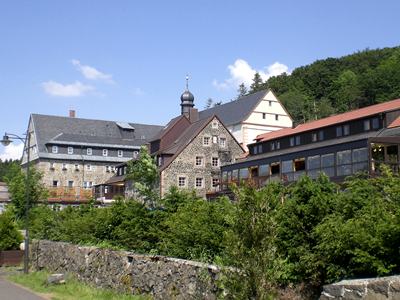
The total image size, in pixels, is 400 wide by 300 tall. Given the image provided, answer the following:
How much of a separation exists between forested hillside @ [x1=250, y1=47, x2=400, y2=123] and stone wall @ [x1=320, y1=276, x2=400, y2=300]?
90.7m

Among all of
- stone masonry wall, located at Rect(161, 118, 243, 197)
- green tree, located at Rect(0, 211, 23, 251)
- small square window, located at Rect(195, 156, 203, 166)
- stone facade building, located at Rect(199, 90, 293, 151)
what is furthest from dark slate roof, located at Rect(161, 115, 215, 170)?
green tree, located at Rect(0, 211, 23, 251)

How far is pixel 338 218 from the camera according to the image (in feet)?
29.8

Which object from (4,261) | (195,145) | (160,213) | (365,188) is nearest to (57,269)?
Result: (160,213)

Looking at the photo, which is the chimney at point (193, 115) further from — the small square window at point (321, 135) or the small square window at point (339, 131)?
the small square window at point (339, 131)

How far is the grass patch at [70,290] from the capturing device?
1481 cm

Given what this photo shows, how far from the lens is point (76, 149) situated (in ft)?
280

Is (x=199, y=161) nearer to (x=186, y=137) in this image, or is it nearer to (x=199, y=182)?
(x=199, y=182)

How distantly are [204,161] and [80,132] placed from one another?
120 feet

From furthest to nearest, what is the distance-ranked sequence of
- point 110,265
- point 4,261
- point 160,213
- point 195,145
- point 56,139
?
point 56,139, point 195,145, point 4,261, point 160,213, point 110,265

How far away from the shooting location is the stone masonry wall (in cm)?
5769

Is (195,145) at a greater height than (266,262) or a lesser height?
greater

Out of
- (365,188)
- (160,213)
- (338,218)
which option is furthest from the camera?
(160,213)

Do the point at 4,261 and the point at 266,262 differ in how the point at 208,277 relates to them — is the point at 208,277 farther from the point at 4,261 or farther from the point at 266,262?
the point at 4,261

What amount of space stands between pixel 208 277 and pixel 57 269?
13.2 metres
